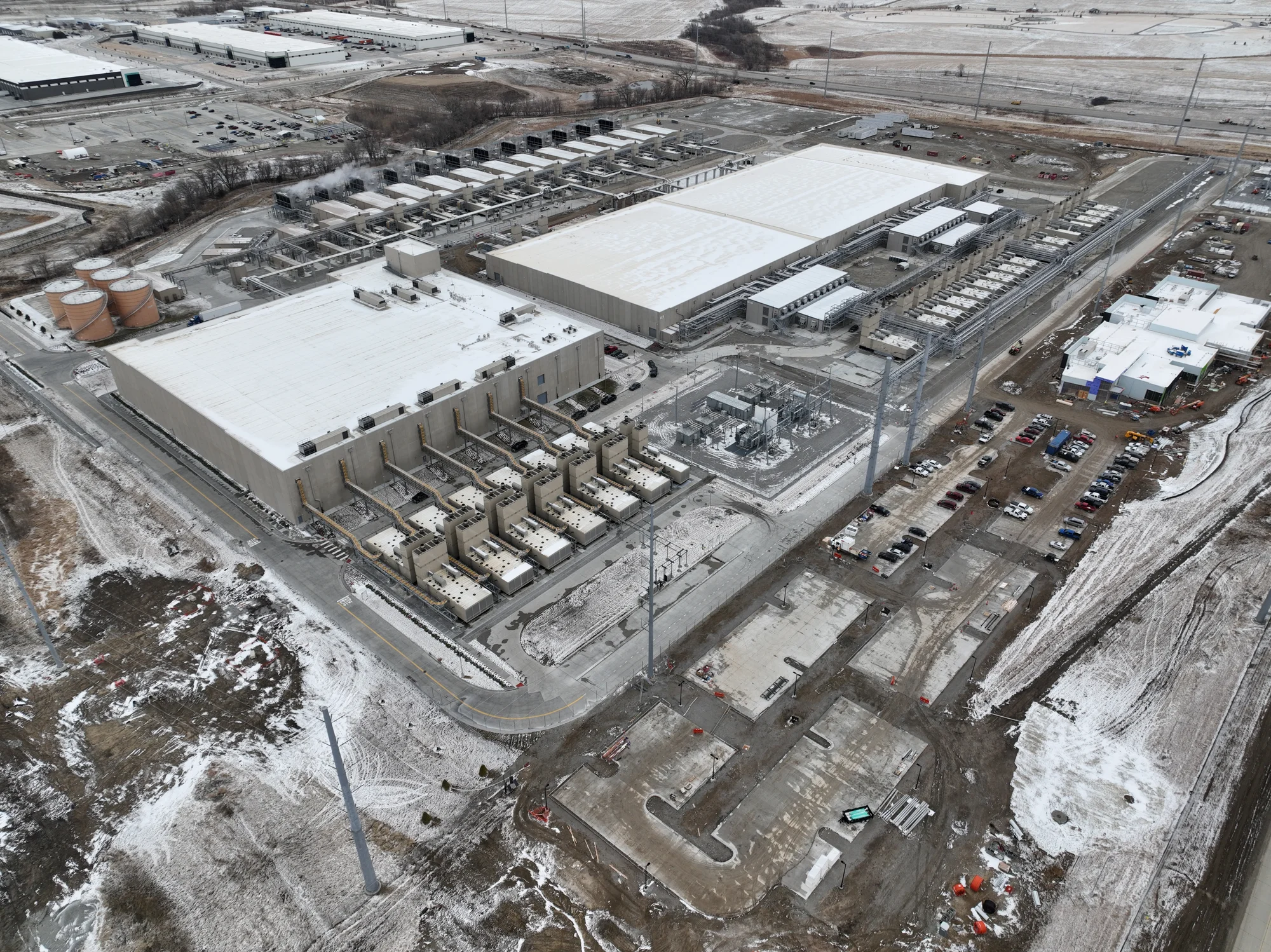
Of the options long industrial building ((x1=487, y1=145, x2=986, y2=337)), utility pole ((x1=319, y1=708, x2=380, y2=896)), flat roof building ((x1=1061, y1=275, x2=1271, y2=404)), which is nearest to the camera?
utility pole ((x1=319, y1=708, x2=380, y2=896))

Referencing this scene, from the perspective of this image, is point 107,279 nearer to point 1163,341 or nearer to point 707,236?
point 707,236

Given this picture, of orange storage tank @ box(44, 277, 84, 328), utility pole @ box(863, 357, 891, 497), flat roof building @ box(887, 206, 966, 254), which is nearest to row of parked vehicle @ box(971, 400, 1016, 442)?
utility pole @ box(863, 357, 891, 497)

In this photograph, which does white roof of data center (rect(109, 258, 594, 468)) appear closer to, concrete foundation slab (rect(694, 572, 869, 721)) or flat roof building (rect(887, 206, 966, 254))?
concrete foundation slab (rect(694, 572, 869, 721))

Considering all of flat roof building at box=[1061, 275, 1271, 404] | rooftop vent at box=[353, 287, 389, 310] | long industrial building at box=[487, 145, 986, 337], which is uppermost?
rooftop vent at box=[353, 287, 389, 310]

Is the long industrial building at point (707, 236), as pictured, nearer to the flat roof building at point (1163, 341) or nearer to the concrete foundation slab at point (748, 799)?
the flat roof building at point (1163, 341)

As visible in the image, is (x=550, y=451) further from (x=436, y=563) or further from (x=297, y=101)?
(x=297, y=101)

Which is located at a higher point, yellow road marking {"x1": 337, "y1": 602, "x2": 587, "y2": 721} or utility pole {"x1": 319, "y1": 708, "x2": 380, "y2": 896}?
utility pole {"x1": 319, "y1": 708, "x2": 380, "y2": 896}

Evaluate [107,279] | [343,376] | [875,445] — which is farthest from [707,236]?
[107,279]
